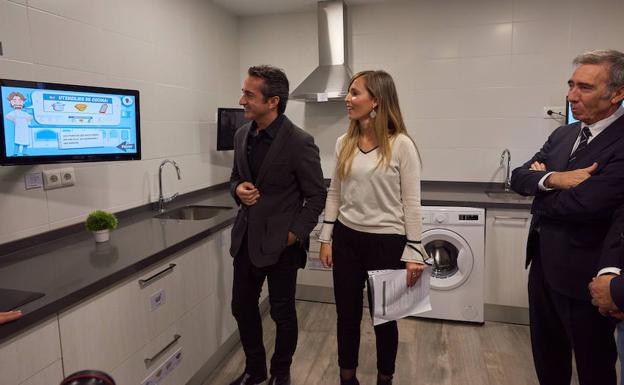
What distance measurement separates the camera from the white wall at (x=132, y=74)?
178 centimetres

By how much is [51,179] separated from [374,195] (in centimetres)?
145

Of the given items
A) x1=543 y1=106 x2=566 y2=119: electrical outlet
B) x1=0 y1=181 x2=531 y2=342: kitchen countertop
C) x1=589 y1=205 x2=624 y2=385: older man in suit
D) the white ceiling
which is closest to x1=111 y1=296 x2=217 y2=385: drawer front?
x1=0 y1=181 x2=531 y2=342: kitchen countertop

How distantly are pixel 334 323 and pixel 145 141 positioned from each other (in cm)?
176

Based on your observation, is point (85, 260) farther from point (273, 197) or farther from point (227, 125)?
point (227, 125)

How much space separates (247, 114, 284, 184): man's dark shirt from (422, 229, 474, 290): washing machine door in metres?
1.49

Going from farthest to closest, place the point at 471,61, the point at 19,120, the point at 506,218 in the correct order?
1. the point at 471,61
2. the point at 506,218
3. the point at 19,120

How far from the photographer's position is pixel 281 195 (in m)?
1.92

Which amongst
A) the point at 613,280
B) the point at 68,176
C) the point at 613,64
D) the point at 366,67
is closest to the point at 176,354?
the point at 68,176

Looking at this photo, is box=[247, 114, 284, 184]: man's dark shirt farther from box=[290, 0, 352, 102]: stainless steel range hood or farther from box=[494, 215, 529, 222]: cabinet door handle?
box=[494, 215, 529, 222]: cabinet door handle

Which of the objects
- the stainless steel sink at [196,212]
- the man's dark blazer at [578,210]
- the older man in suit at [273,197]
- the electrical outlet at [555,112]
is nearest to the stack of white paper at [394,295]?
the older man in suit at [273,197]

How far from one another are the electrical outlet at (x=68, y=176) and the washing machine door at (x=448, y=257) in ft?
7.11

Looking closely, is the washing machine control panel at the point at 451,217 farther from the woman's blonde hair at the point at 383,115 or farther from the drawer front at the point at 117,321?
the drawer front at the point at 117,321

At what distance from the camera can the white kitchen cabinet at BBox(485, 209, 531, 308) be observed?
280cm

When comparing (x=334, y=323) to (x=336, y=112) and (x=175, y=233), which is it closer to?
(x=175, y=233)
